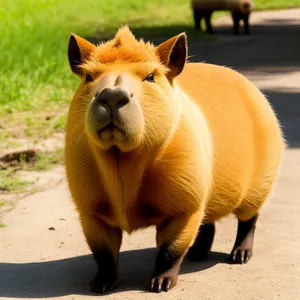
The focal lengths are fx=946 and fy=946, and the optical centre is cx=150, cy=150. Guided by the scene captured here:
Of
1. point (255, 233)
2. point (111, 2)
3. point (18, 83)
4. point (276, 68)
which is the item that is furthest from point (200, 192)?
point (111, 2)

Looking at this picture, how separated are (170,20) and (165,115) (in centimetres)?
1734

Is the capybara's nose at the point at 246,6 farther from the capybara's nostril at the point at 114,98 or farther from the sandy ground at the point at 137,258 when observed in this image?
the capybara's nostril at the point at 114,98

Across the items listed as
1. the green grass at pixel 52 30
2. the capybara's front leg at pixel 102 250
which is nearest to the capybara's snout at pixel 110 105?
the capybara's front leg at pixel 102 250

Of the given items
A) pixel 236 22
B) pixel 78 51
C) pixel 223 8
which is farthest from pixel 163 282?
pixel 223 8

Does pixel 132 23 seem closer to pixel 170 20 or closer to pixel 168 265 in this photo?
pixel 170 20

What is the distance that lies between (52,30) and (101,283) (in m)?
10.6

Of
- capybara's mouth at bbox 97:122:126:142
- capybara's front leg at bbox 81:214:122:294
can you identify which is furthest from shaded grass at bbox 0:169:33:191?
capybara's mouth at bbox 97:122:126:142

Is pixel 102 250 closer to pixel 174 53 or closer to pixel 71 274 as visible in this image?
pixel 71 274

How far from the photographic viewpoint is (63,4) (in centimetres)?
2117

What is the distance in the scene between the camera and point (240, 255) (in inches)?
217

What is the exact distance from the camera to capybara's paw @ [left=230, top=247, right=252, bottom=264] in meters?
5.52

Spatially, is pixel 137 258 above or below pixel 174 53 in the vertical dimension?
below

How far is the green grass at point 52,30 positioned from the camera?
425 inches

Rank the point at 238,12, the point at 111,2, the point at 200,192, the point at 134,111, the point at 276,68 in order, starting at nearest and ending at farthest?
1. the point at 134,111
2. the point at 200,192
3. the point at 276,68
4. the point at 238,12
5. the point at 111,2
